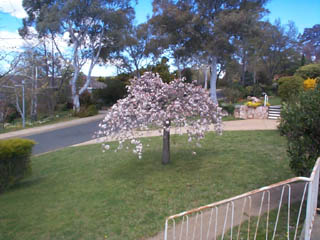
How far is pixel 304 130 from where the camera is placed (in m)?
3.94

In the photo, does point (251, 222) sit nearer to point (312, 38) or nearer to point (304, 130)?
point (304, 130)

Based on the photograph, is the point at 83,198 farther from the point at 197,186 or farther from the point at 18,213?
the point at 197,186

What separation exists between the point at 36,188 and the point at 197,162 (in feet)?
13.2

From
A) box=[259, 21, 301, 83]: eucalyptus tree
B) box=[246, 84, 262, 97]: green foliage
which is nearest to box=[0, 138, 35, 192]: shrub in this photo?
box=[246, 84, 262, 97]: green foliage

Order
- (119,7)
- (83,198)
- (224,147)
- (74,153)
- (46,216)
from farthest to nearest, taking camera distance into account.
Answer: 1. (119,7)
2. (74,153)
3. (224,147)
4. (83,198)
5. (46,216)

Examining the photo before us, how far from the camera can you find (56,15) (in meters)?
21.8

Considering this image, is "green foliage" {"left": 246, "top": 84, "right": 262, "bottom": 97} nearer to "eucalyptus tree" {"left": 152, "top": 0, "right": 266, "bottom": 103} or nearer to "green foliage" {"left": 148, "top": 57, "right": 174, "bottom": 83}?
"green foliage" {"left": 148, "top": 57, "right": 174, "bottom": 83}

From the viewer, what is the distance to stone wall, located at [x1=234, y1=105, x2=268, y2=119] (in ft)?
48.2

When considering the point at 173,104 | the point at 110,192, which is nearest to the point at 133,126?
the point at 173,104

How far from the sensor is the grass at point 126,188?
14.5ft

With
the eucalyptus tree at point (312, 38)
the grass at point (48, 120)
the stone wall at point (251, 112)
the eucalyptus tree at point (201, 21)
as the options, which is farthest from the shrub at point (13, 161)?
the eucalyptus tree at point (312, 38)

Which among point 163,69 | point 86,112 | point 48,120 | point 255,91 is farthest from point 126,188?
point 163,69

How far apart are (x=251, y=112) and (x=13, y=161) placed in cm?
1224

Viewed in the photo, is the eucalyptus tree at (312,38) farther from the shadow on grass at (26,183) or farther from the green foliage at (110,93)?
the shadow on grass at (26,183)
